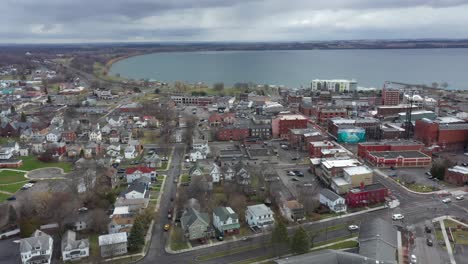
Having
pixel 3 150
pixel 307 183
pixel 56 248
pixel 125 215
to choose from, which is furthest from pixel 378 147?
pixel 3 150

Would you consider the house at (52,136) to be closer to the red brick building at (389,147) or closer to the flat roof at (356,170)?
the flat roof at (356,170)

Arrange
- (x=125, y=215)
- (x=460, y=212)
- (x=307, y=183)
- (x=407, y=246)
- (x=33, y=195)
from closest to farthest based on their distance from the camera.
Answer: (x=407, y=246) < (x=125, y=215) < (x=460, y=212) < (x=33, y=195) < (x=307, y=183)

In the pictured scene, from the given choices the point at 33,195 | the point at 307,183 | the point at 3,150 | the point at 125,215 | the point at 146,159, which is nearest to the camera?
the point at 125,215

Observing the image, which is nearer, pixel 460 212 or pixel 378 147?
pixel 460 212

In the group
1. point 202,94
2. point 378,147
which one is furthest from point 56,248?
point 202,94

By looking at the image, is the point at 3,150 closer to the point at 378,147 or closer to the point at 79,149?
the point at 79,149

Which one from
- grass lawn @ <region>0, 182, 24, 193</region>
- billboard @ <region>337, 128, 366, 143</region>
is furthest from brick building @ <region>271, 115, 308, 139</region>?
grass lawn @ <region>0, 182, 24, 193</region>
